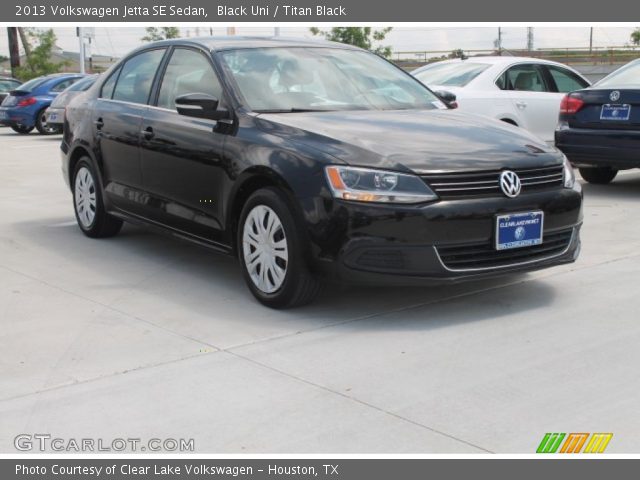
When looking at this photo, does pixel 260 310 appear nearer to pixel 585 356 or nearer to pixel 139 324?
pixel 139 324

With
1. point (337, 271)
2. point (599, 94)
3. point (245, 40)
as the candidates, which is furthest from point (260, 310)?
point (599, 94)

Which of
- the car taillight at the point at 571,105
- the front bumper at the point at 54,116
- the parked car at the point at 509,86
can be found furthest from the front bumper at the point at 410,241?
the front bumper at the point at 54,116

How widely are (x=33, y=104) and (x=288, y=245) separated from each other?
18.4 m

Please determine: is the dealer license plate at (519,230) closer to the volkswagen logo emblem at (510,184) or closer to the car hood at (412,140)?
the volkswagen logo emblem at (510,184)

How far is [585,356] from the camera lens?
4766 mm

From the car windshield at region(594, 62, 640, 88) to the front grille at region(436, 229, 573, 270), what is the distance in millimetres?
4679

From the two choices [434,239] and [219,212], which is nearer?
[434,239]

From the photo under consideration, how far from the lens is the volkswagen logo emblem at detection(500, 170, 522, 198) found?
5.40m

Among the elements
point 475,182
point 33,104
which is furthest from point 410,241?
point 33,104

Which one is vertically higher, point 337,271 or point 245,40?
point 245,40

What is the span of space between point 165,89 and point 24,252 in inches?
68.6

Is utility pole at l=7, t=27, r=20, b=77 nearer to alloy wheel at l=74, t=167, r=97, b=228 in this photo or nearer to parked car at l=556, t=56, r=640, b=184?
parked car at l=556, t=56, r=640, b=184

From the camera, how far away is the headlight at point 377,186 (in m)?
5.20

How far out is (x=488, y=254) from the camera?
17.8 ft
